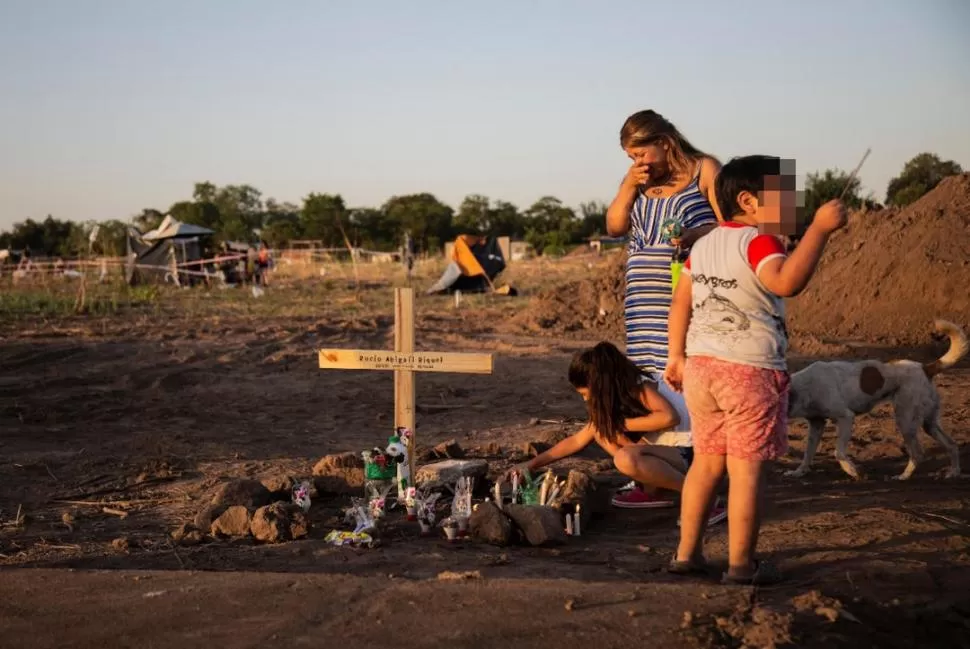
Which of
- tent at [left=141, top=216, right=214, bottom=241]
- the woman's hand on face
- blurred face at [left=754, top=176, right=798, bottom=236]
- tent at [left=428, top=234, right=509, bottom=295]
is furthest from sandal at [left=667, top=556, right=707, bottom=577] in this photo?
tent at [left=141, top=216, right=214, bottom=241]

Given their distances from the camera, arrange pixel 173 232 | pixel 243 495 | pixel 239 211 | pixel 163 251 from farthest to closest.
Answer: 1. pixel 239 211
2. pixel 163 251
3. pixel 173 232
4. pixel 243 495

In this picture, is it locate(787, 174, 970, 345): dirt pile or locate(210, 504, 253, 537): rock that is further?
locate(787, 174, 970, 345): dirt pile

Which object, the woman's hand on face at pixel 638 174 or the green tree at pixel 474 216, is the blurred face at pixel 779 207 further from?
the green tree at pixel 474 216

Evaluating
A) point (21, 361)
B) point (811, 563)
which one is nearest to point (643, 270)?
point (811, 563)

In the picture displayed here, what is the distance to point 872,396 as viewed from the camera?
641 centimetres

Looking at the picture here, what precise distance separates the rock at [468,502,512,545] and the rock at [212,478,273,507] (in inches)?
51.4

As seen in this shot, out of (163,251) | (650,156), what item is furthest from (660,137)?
(163,251)

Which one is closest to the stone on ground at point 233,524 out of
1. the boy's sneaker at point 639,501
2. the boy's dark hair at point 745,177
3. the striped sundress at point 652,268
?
the boy's sneaker at point 639,501

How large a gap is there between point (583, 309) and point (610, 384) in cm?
1215

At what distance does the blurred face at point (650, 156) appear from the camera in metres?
4.75

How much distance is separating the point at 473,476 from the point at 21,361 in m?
8.39

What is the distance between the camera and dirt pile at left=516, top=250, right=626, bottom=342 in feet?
54.2

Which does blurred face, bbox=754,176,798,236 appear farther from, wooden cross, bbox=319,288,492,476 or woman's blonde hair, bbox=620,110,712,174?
wooden cross, bbox=319,288,492,476

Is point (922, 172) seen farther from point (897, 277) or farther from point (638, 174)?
point (638, 174)
